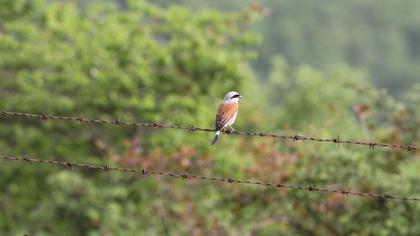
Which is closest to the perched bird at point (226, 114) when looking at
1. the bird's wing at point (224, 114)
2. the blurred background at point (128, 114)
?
the bird's wing at point (224, 114)

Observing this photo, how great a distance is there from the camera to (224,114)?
14656 mm

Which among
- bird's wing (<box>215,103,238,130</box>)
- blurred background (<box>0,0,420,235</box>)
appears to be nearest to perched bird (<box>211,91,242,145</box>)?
bird's wing (<box>215,103,238,130</box>)

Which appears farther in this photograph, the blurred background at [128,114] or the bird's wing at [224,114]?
the blurred background at [128,114]

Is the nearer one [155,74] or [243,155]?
[155,74]

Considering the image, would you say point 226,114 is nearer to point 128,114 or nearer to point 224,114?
point 224,114

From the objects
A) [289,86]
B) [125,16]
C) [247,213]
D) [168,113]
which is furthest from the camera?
[289,86]

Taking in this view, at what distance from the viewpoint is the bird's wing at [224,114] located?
573 inches

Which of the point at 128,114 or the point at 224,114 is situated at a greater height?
the point at 128,114

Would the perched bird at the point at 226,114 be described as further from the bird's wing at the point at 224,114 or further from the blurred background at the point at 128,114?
the blurred background at the point at 128,114

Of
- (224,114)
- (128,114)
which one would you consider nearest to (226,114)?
(224,114)

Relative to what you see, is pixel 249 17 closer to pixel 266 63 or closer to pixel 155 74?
pixel 155 74

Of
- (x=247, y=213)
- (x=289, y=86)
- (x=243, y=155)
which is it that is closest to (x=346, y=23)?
(x=289, y=86)

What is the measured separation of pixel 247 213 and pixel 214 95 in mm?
9558

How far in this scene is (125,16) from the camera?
108 feet
